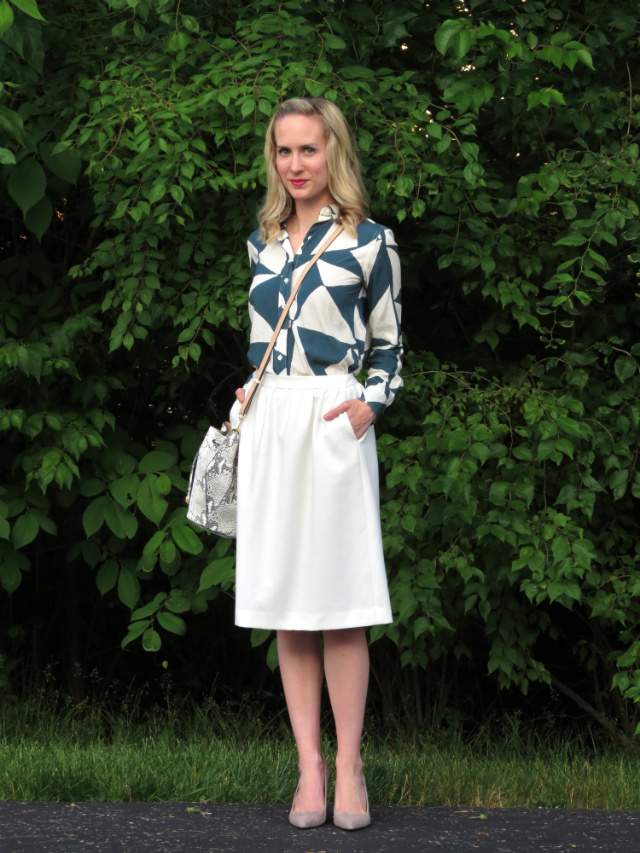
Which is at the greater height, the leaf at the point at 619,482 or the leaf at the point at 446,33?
the leaf at the point at 446,33

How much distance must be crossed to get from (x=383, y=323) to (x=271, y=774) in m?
1.54

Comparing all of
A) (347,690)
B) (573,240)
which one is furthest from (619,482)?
(347,690)

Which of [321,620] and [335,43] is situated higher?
[335,43]

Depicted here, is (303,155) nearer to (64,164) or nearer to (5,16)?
(5,16)

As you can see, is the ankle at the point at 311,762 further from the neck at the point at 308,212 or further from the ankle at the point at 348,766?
the neck at the point at 308,212

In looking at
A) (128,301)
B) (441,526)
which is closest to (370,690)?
(441,526)

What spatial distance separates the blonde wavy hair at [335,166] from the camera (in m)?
3.28

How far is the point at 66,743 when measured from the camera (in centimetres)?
489

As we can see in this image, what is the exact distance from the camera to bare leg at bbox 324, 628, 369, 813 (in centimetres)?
323

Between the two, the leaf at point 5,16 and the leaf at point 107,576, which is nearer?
the leaf at point 5,16

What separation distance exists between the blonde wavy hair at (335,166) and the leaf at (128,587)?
209 cm

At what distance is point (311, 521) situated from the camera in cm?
319

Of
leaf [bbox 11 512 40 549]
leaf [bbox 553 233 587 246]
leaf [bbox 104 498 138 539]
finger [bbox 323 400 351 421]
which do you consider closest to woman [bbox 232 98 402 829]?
finger [bbox 323 400 351 421]

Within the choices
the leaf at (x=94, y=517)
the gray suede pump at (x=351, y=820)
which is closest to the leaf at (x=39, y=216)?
the leaf at (x=94, y=517)
